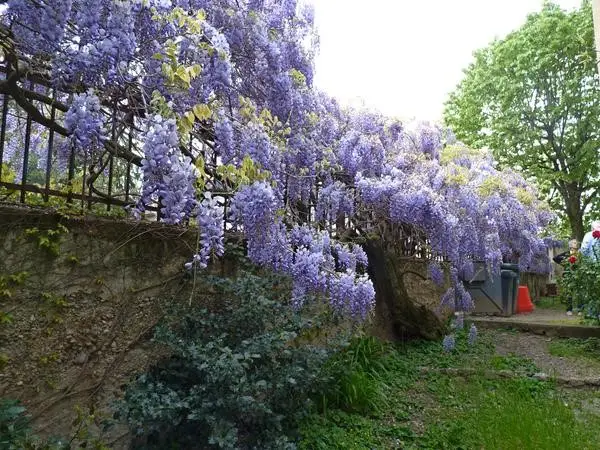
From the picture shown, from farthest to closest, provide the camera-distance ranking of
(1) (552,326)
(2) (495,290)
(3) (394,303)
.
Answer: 1. (2) (495,290)
2. (1) (552,326)
3. (3) (394,303)

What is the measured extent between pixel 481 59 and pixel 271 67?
15.2 m

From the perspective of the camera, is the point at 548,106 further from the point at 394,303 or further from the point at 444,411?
the point at 444,411

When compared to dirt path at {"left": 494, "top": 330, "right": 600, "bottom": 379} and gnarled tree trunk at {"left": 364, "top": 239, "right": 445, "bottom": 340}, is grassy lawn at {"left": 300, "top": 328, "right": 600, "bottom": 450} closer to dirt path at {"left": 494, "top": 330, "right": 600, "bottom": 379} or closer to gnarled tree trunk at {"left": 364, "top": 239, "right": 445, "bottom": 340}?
dirt path at {"left": 494, "top": 330, "right": 600, "bottom": 379}

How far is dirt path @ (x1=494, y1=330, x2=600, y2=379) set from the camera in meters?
4.80

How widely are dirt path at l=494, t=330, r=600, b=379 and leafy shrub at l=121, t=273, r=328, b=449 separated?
2.82 meters

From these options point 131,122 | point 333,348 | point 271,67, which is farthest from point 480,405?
point 131,122

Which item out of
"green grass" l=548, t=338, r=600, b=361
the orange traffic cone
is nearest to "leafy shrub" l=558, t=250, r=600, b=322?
"green grass" l=548, t=338, r=600, b=361

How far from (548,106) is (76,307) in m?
15.2

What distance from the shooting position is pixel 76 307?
9.03ft

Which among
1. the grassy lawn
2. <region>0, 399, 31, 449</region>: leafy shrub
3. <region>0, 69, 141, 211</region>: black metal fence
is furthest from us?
the grassy lawn

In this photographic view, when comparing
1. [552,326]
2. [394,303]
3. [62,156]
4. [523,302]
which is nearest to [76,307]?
[62,156]

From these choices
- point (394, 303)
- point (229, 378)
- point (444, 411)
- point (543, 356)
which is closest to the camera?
point (229, 378)

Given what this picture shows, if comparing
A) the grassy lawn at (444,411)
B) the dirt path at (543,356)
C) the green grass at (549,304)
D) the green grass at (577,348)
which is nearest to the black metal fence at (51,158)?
the grassy lawn at (444,411)

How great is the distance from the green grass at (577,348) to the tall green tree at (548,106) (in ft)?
32.6
